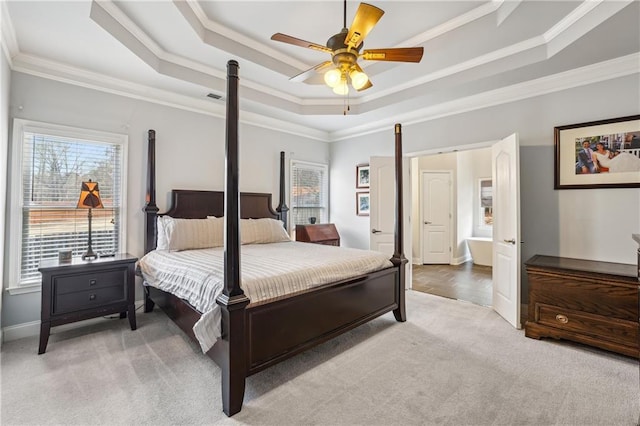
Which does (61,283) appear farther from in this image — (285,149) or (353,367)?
(285,149)

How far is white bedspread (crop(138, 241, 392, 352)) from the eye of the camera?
2008 millimetres

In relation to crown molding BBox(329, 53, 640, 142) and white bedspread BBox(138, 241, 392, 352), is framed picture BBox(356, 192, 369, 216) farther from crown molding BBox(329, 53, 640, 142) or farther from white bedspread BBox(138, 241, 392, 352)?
white bedspread BBox(138, 241, 392, 352)

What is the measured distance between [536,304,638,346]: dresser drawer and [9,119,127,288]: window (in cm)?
467

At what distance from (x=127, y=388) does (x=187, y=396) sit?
0.47 m

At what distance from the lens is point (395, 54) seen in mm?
2256

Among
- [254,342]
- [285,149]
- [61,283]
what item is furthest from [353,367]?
[285,149]

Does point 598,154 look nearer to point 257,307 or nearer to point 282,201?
point 257,307

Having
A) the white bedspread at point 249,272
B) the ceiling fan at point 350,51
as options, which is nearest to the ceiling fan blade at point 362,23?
the ceiling fan at point 350,51

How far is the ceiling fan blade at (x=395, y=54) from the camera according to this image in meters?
2.20

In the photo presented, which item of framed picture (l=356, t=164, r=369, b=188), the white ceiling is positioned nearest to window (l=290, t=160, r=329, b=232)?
framed picture (l=356, t=164, r=369, b=188)

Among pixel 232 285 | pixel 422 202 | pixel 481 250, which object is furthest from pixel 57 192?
pixel 481 250

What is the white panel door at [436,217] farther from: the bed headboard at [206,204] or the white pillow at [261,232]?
the bed headboard at [206,204]

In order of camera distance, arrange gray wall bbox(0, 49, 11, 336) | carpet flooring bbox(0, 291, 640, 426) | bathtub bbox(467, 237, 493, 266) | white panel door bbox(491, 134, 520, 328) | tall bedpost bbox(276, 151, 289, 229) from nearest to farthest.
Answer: carpet flooring bbox(0, 291, 640, 426) → gray wall bbox(0, 49, 11, 336) → white panel door bbox(491, 134, 520, 328) → tall bedpost bbox(276, 151, 289, 229) → bathtub bbox(467, 237, 493, 266)

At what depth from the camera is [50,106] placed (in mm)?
3047
